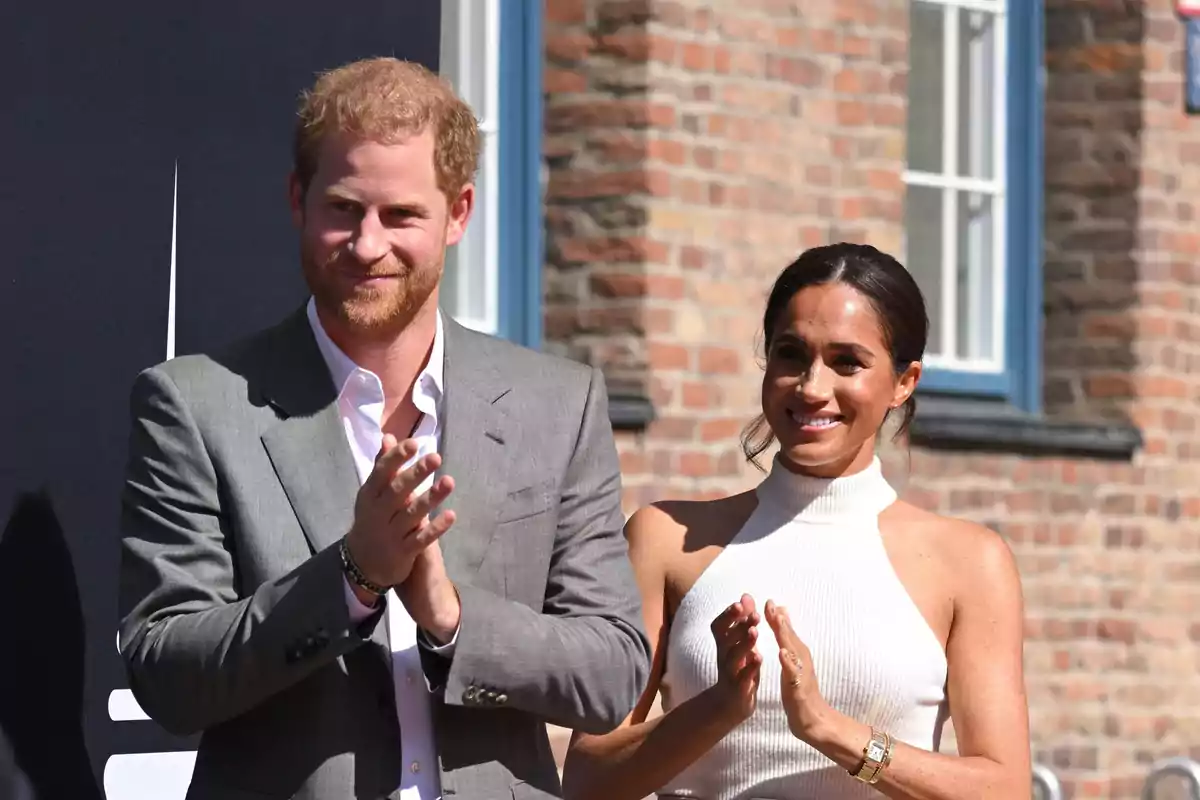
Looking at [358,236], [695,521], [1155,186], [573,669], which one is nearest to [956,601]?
[695,521]

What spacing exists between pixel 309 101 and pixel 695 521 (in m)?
1.32

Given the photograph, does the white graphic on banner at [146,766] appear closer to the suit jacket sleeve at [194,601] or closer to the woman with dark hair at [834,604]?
the woman with dark hair at [834,604]

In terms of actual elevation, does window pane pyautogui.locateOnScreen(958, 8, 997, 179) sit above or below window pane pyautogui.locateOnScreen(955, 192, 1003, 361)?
above

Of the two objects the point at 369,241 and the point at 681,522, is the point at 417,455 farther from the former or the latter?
the point at 681,522

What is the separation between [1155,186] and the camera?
7.93 meters

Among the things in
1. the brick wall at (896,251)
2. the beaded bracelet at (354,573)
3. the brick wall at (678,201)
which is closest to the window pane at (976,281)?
the brick wall at (896,251)

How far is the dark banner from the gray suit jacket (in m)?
0.75

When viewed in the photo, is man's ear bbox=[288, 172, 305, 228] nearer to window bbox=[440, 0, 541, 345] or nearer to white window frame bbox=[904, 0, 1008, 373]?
window bbox=[440, 0, 541, 345]

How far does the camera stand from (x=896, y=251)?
23.9 ft

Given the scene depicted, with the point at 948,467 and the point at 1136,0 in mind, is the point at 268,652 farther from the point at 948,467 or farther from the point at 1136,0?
the point at 1136,0

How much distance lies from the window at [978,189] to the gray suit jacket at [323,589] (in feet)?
15.1

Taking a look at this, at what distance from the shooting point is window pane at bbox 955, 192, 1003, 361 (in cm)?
790

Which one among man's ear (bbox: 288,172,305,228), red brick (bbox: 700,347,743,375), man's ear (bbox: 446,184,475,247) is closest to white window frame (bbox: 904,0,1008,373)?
red brick (bbox: 700,347,743,375)

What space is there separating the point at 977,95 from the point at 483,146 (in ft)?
6.44
